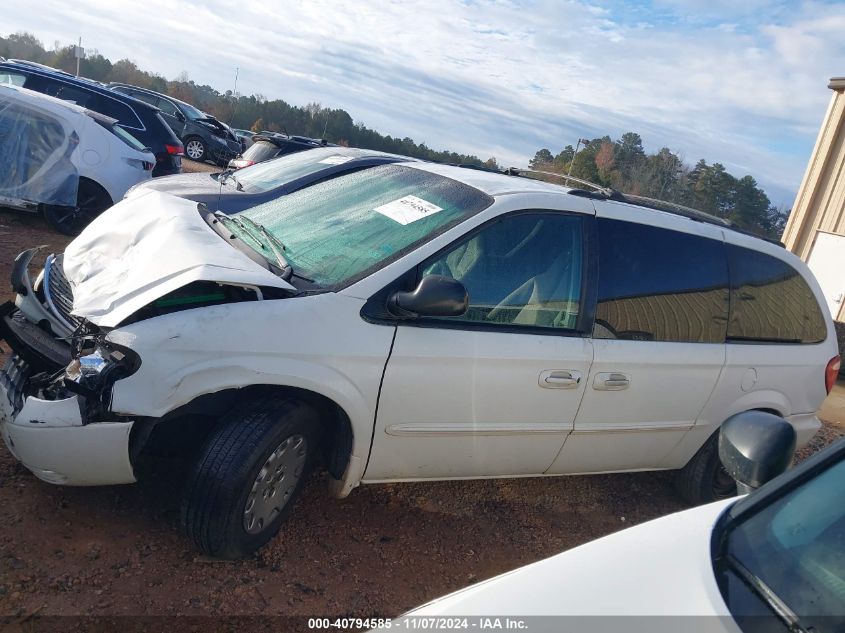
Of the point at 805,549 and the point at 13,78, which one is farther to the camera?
the point at 13,78

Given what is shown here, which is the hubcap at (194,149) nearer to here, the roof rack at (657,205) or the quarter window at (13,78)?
the quarter window at (13,78)

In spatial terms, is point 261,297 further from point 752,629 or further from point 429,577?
point 752,629

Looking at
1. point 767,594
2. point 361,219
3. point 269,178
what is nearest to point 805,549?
point 767,594

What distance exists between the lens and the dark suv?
20.3 meters

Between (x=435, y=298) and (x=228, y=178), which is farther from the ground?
(x=435, y=298)

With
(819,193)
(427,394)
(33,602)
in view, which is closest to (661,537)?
(427,394)

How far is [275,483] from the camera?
9.43 ft

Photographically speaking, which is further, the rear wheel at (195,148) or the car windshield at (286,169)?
the rear wheel at (195,148)

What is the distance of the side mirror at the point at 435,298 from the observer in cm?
277

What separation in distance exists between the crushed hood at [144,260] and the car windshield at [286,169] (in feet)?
7.69

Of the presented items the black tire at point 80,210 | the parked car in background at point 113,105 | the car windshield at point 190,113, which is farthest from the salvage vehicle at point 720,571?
the car windshield at point 190,113

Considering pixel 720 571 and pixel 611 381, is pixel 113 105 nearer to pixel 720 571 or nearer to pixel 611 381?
pixel 611 381

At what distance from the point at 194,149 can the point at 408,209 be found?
19445 millimetres

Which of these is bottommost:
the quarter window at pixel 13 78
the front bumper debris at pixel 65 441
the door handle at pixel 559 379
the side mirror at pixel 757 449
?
the front bumper debris at pixel 65 441
